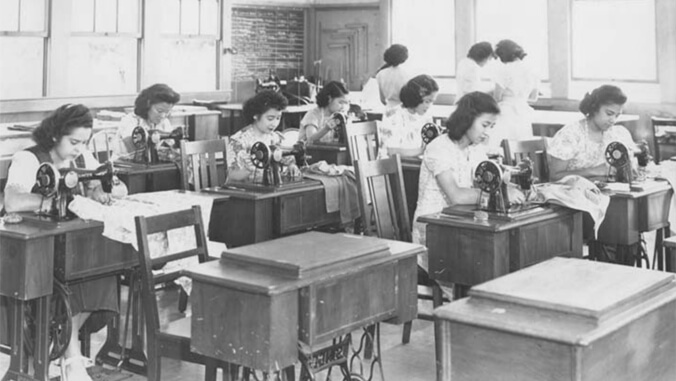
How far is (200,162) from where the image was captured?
16.9 feet

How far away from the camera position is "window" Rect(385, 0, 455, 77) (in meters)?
11.5

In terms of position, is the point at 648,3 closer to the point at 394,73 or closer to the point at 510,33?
the point at 510,33

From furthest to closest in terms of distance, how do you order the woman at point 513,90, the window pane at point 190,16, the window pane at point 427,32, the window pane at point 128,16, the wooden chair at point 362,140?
1. the window pane at point 427,32
2. the window pane at point 190,16
3. the window pane at point 128,16
4. the woman at point 513,90
5. the wooden chair at point 362,140

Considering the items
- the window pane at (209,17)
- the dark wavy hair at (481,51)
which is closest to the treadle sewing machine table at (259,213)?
the dark wavy hair at (481,51)

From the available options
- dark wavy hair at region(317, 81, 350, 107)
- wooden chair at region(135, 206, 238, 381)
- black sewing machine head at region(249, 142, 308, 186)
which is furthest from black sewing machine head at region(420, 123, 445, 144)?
wooden chair at region(135, 206, 238, 381)

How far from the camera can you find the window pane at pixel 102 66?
30.8 ft

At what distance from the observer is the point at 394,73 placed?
28.9 feet

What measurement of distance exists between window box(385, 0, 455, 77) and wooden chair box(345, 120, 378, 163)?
17.9 ft

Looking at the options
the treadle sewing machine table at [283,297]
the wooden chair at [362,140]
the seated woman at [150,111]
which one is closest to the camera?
the treadle sewing machine table at [283,297]

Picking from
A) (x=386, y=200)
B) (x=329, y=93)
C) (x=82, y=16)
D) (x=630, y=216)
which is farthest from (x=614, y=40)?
(x=386, y=200)

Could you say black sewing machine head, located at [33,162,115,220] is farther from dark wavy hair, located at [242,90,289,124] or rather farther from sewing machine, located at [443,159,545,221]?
dark wavy hair, located at [242,90,289,124]

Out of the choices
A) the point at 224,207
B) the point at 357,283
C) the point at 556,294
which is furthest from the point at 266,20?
the point at 556,294

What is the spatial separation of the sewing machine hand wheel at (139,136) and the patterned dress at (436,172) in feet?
6.72

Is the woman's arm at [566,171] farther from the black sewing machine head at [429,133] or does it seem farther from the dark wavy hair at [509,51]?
the dark wavy hair at [509,51]
